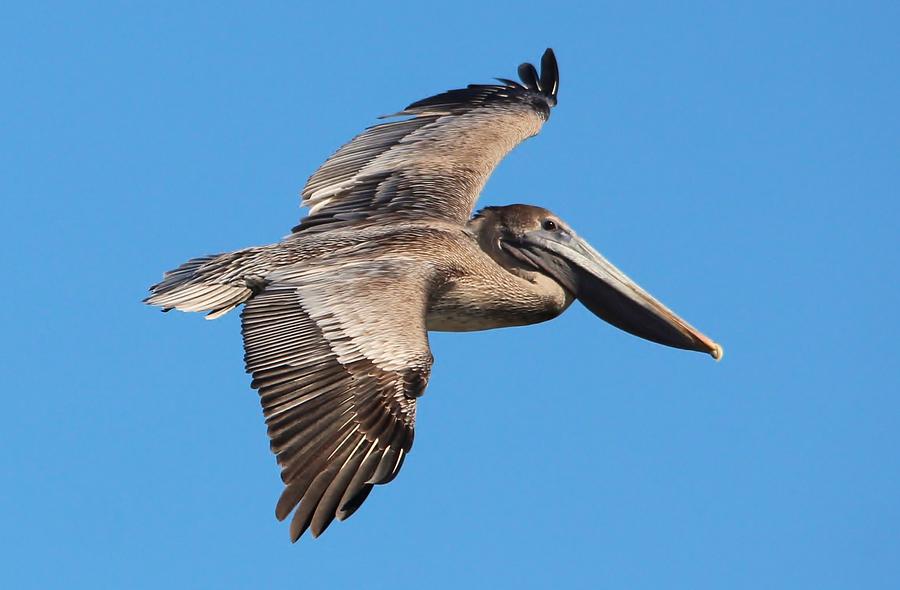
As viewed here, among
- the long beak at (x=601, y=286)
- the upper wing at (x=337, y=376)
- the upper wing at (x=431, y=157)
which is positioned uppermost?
the upper wing at (x=431, y=157)

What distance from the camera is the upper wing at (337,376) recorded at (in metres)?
8.05

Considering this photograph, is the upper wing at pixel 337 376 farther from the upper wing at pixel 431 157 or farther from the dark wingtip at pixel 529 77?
the dark wingtip at pixel 529 77

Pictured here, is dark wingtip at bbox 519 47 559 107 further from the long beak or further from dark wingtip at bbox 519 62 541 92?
the long beak

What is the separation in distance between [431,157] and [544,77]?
2478 millimetres

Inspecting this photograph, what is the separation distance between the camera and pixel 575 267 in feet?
35.5

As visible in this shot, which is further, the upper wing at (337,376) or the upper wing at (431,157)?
the upper wing at (431,157)

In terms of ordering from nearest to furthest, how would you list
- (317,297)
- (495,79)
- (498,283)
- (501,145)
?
(317,297)
(498,283)
(501,145)
(495,79)

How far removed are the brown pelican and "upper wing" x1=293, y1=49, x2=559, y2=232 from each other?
2cm

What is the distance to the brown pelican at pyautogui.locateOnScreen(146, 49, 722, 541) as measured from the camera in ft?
27.0

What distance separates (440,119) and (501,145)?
2.15 feet

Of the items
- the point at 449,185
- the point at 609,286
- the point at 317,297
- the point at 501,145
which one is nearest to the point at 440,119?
the point at 501,145

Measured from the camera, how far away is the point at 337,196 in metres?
11.4

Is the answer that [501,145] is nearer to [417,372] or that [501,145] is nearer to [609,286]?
[609,286]

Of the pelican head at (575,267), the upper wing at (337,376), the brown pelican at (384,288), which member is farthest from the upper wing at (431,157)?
the upper wing at (337,376)
